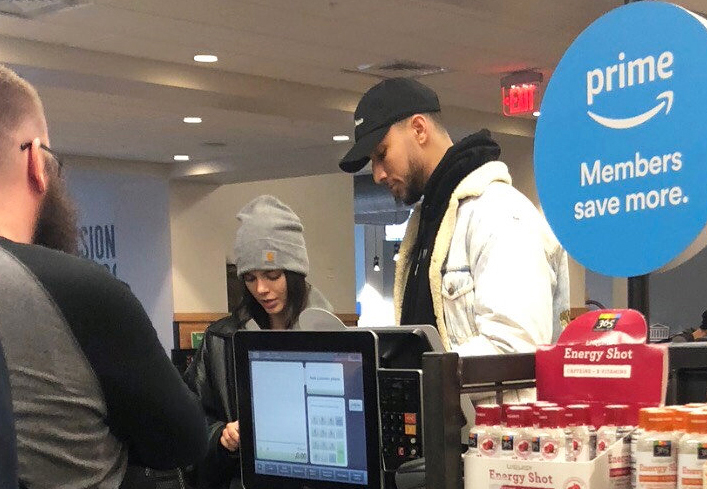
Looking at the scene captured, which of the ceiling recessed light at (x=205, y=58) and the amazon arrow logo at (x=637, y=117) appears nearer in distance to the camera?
the amazon arrow logo at (x=637, y=117)

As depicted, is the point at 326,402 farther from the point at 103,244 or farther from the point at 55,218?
the point at 103,244

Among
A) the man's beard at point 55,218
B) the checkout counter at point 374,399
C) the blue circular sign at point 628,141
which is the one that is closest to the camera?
the checkout counter at point 374,399

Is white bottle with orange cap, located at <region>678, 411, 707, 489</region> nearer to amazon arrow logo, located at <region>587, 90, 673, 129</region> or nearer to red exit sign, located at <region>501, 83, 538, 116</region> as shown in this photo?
amazon arrow logo, located at <region>587, 90, 673, 129</region>

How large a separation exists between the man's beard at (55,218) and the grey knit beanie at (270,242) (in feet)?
3.97

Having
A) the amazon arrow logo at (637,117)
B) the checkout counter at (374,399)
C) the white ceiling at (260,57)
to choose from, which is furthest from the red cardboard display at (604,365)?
the white ceiling at (260,57)

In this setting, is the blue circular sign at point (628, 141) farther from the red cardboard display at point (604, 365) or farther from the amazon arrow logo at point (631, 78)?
the red cardboard display at point (604, 365)

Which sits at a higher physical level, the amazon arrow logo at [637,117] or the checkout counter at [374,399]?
the amazon arrow logo at [637,117]

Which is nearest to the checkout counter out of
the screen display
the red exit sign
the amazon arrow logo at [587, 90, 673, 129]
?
the screen display

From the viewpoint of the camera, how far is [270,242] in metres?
2.89

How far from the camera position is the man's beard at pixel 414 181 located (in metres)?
2.20

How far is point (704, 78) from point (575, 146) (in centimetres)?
26

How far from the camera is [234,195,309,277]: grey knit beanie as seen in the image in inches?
113

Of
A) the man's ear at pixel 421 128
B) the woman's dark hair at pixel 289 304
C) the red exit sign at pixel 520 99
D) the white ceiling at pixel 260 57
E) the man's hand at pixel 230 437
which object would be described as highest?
the white ceiling at pixel 260 57

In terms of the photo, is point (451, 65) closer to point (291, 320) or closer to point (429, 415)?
point (291, 320)
